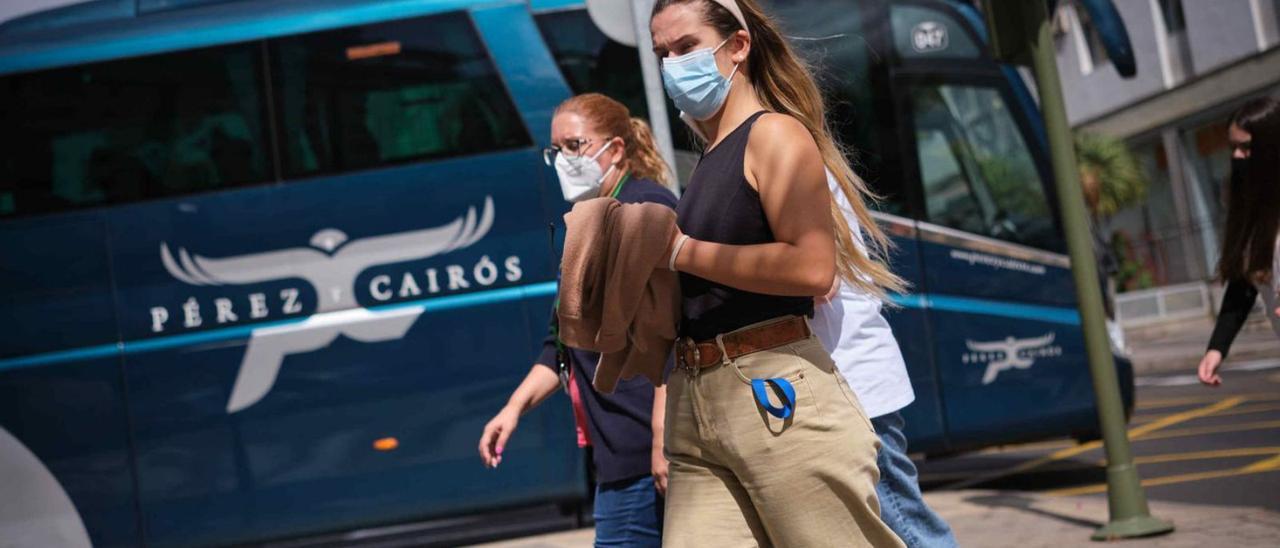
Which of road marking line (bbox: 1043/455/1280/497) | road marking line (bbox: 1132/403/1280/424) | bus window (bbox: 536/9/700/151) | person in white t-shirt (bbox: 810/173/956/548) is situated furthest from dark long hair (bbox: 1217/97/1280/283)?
road marking line (bbox: 1132/403/1280/424)

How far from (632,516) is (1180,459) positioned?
6.79 meters

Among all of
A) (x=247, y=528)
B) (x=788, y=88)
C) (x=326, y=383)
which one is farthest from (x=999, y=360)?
(x=788, y=88)

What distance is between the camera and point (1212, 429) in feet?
35.3

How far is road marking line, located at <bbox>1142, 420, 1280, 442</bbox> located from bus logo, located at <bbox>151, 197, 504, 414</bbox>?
577 cm

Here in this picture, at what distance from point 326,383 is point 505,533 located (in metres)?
1.89

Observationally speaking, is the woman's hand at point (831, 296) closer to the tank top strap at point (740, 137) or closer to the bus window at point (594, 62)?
the tank top strap at point (740, 137)

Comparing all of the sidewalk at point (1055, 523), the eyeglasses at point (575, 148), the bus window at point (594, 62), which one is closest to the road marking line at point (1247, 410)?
the sidewalk at point (1055, 523)

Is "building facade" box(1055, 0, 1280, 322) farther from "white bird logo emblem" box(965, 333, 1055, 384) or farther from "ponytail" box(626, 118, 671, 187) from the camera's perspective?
A: "ponytail" box(626, 118, 671, 187)

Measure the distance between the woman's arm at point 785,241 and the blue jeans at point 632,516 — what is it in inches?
45.0

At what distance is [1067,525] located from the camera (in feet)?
23.0

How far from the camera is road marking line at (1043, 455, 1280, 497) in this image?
328 inches

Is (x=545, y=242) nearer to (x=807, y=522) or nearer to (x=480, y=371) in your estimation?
(x=480, y=371)

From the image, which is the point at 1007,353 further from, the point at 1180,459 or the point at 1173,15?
the point at 1173,15

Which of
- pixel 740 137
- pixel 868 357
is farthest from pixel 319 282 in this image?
pixel 740 137
